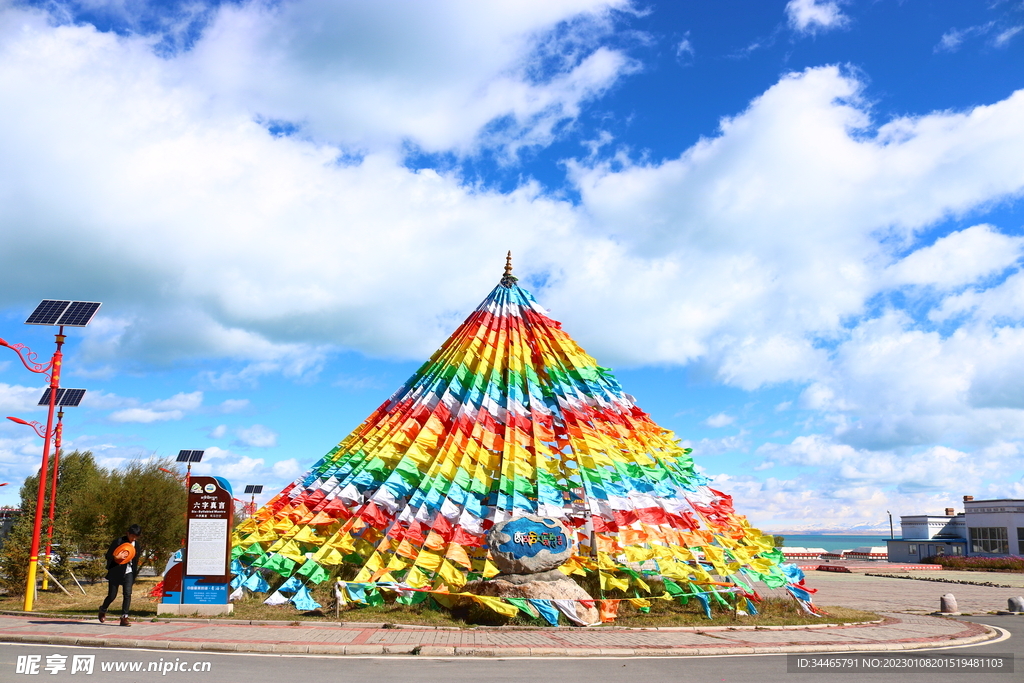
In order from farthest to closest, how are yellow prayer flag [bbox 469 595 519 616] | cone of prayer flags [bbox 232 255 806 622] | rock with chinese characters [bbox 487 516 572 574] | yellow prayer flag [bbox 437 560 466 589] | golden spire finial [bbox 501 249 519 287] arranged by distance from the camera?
golden spire finial [bbox 501 249 519 287]
cone of prayer flags [bbox 232 255 806 622]
yellow prayer flag [bbox 437 560 466 589]
rock with chinese characters [bbox 487 516 572 574]
yellow prayer flag [bbox 469 595 519 616]

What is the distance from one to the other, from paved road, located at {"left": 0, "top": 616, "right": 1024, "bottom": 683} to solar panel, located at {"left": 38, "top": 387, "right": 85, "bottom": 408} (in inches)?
426

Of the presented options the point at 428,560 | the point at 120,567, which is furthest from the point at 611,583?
the point at 120,567

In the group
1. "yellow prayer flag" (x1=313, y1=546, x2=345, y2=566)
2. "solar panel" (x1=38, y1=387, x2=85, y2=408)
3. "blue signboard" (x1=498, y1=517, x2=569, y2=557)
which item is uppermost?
"solar panel" (x1=38, y1=387, x2=85, y2=408)

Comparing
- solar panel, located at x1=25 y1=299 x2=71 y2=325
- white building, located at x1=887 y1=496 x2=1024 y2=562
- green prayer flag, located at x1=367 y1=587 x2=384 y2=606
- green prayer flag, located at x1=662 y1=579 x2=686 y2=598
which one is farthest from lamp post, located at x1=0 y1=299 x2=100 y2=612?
white building, located at x1=887 y1=496 x2=1024 y2=562

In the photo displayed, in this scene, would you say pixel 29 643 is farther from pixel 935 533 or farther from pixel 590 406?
pixel 935 533

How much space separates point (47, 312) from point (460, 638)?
13936 mm

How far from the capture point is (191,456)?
112 ft

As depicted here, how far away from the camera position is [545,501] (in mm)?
18406

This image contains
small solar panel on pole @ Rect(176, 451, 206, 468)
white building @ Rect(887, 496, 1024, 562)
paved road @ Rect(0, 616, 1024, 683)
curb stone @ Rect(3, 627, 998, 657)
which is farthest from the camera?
white building @ Rect(887, 496, 1024, 562)

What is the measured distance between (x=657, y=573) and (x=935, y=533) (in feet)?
173

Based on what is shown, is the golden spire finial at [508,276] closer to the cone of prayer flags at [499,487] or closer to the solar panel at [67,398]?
the cone of prayer flags at [499,487]

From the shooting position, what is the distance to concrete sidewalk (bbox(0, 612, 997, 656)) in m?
12.2

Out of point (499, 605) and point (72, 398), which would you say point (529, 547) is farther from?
point (72, 398)

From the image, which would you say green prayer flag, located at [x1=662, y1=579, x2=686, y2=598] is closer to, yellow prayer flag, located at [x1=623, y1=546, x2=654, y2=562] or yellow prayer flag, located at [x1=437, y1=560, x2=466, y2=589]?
yellow prayer flag, located at [x1=623, y1=546, x2=654, y2=562]
